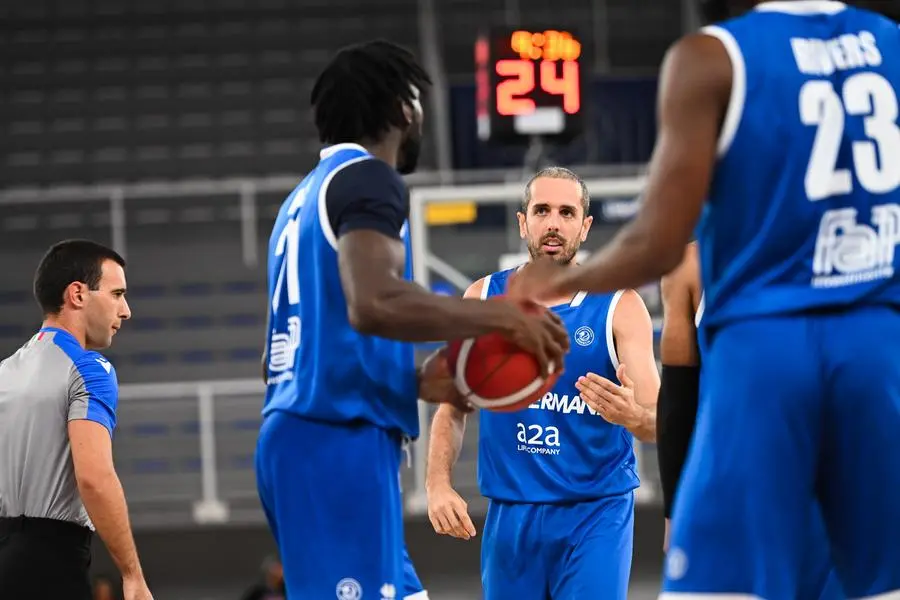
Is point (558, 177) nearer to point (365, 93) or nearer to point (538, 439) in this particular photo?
→ point (538, 439)

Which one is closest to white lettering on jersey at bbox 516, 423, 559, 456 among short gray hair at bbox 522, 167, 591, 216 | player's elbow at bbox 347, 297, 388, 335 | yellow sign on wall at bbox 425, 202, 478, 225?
short gray hair at bbox 522, 167, 591, 216

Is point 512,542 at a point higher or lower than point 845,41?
lower

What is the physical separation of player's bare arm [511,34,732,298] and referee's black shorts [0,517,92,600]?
8.64 feet

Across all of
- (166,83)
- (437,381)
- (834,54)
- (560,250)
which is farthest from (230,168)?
(834,54)

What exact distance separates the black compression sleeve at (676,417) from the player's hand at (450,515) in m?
0.90

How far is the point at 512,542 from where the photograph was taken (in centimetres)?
513

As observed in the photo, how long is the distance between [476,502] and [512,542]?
5.71 m

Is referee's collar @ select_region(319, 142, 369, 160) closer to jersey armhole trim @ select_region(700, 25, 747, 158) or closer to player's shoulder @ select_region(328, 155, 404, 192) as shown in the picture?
player's shoulder @ select_region(328, 155, 404, 192)

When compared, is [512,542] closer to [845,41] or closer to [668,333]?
[668,333]

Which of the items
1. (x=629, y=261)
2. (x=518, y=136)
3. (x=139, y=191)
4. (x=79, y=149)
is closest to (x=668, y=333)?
(x=629, y=261)

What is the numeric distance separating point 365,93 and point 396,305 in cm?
68

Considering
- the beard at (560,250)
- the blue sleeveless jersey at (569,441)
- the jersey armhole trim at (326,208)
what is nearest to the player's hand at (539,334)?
the jersey armhole trim at (326,208)

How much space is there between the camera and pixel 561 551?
5082 millimetres

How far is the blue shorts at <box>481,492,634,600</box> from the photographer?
198 inches
